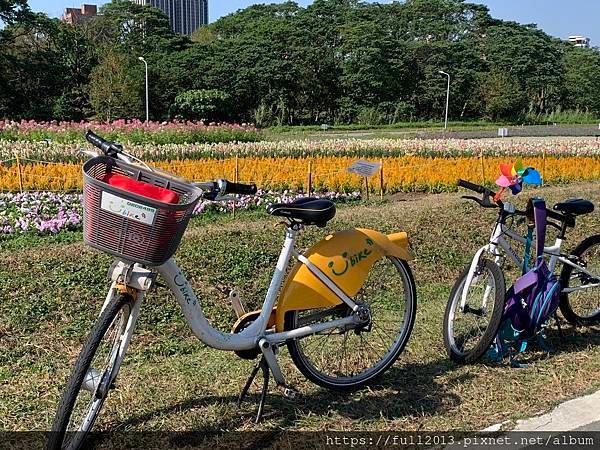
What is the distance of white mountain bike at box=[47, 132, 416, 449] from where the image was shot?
2.63m

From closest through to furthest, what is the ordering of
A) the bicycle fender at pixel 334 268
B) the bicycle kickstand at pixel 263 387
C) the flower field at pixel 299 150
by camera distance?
the bicycle kickstand at pixel 263 387, the bicycle fender at pixel 334 268, the flower field at pixel 299 150

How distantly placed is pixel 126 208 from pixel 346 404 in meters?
1.70

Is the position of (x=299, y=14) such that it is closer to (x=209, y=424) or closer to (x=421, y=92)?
(x=421, y=92)

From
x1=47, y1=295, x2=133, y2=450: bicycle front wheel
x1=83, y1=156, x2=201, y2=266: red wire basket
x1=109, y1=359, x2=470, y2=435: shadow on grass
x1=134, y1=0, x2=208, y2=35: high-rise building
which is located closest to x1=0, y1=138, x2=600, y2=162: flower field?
x1=109, y1=359, x2=470, y2=435: shadow on grass

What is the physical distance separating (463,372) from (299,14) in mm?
59591

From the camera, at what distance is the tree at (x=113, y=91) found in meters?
36.5

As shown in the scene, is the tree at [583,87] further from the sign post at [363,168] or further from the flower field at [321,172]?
the sign post at [363,168]

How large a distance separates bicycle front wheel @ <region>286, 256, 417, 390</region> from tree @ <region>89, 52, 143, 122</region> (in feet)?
111

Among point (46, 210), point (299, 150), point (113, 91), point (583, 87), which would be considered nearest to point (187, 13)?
point (583, 87)

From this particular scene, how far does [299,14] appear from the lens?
2365 inches

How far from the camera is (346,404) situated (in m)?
3.55

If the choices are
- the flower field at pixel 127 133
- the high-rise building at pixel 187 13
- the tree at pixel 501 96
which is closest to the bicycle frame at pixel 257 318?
the flower field at pixel 127 133

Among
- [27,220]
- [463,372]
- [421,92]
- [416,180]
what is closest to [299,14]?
[421,92]

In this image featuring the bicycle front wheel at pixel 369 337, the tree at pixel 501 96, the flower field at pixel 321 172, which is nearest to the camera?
the bicycle front wheel at pixel 369 337
